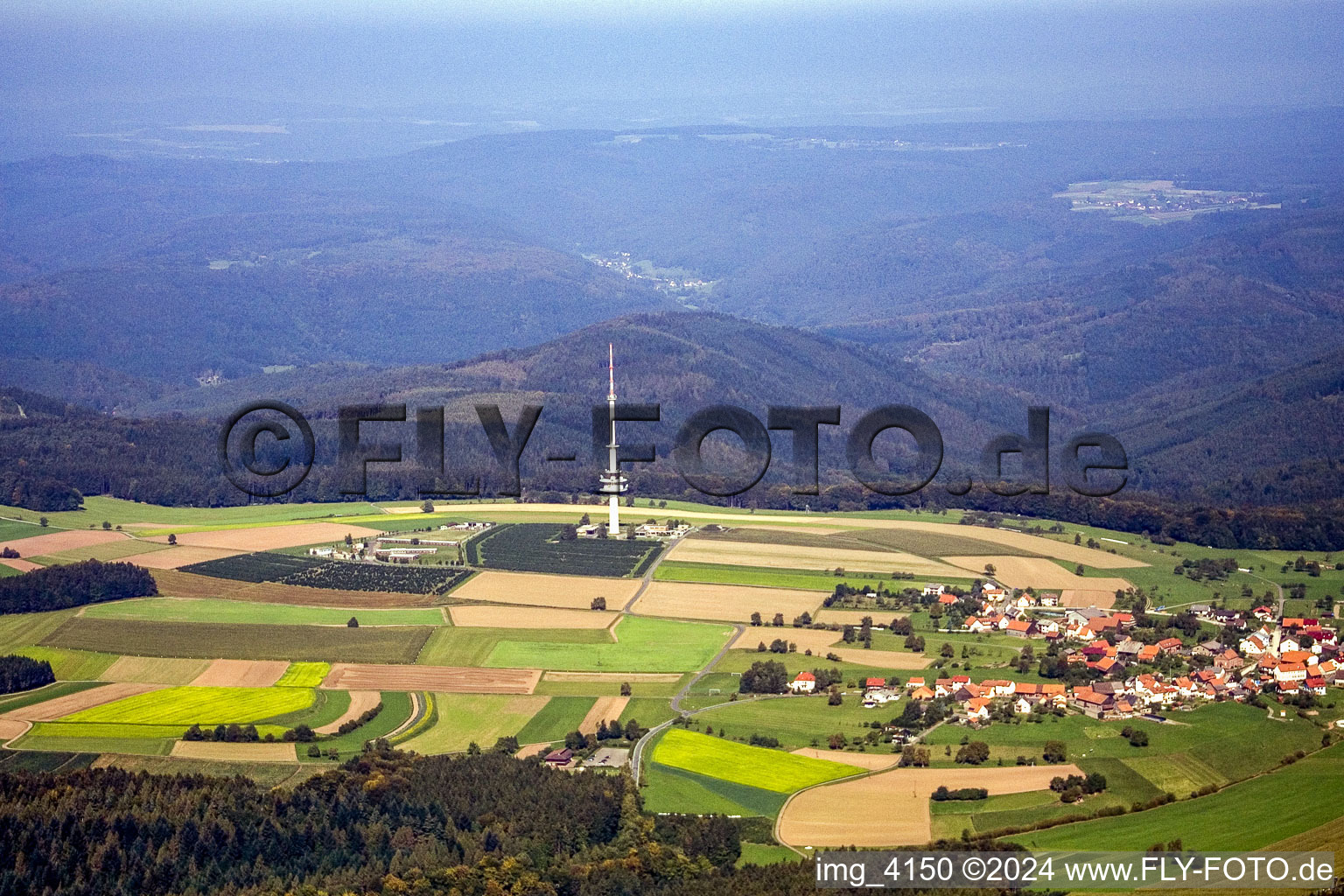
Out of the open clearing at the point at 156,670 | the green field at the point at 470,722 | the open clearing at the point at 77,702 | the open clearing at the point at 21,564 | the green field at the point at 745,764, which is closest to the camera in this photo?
the green field at the point at 745,764

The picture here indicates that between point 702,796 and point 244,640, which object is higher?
point 244,640

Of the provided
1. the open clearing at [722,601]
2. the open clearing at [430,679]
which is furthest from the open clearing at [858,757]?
the open clearing at [722,601]

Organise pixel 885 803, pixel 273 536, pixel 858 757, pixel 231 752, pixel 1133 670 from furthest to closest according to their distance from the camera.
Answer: pixel 273 536, pixel 1133 670, pixel 231 752, pixel 858 757, pixel 885 803

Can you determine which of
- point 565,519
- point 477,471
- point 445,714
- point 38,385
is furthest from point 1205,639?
point 38,385

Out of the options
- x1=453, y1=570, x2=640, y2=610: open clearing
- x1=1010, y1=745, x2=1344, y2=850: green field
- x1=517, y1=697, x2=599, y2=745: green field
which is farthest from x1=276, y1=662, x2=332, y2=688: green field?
x1=1010, y1=745, x2=1344, y2=850: green field

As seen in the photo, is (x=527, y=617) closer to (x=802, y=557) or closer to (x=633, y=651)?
(x=633, y=651)

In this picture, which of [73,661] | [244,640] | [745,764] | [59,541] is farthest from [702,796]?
[59,541]

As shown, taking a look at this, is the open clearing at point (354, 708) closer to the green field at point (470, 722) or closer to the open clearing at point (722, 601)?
the green field at point (470, 722)
